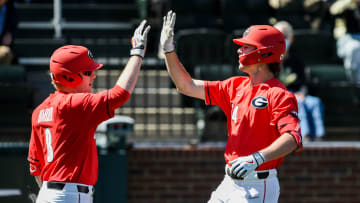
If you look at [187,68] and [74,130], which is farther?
[187,68]

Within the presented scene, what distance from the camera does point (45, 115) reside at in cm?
449

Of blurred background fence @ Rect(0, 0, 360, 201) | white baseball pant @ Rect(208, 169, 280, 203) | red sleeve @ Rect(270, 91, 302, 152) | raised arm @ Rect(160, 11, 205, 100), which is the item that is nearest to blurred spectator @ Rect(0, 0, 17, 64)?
blurred background fence @ Rect(0, 0, 360, 201)

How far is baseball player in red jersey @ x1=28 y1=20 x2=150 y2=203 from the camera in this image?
436 centimetres

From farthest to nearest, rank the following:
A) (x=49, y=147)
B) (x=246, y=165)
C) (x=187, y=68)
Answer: (x=187, y=68), (x=49, y=147), (x=246, y=165)

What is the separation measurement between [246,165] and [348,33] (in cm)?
697

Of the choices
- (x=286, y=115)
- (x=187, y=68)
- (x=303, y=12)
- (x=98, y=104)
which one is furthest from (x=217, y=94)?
(x=303, y=12)

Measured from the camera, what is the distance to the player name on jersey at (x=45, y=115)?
14.6 ft

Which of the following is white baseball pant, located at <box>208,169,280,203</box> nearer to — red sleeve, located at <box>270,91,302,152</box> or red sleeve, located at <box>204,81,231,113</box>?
red sleeve, located at <box>270,91,302,152</box>

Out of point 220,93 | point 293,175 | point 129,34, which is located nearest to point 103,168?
point 293,175

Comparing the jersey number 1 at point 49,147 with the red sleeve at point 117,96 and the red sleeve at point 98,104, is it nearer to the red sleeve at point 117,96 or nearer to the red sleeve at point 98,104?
the red sleeve at point 98,104

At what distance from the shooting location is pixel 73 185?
438 cm

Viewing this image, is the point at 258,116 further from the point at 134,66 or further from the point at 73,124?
the point at 73,124

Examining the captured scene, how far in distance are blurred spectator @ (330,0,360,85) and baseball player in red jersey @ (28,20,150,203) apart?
6.07 m

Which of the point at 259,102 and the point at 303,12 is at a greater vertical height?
the point at 303,12
